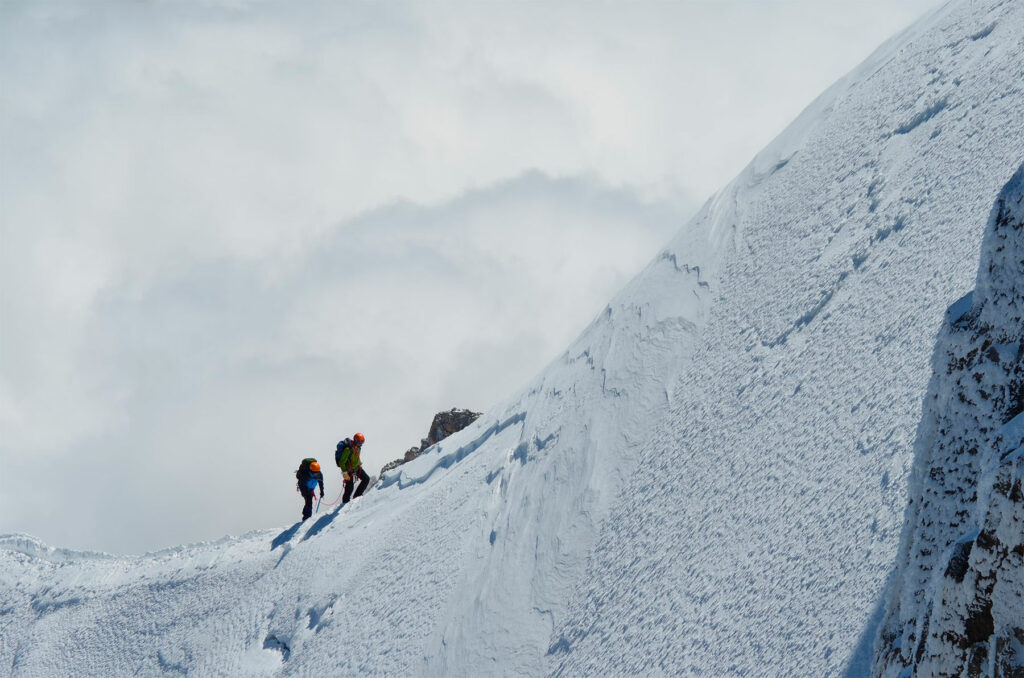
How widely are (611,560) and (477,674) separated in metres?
2.08

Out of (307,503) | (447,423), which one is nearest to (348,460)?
(307,503)

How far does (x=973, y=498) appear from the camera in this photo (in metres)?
4.77

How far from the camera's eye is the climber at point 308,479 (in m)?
19.5

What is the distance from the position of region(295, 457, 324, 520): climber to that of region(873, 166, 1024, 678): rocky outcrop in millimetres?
15524

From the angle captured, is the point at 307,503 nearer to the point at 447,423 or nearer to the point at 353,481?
the point at 353,481

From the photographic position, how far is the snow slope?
7.97m

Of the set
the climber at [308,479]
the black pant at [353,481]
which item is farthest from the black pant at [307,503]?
the black pant at [353,481]

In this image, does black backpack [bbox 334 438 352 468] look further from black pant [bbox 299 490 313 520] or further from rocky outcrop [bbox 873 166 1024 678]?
rocky outcrop [bbox 873 166 1024 678]

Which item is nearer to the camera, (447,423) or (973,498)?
(973,498)

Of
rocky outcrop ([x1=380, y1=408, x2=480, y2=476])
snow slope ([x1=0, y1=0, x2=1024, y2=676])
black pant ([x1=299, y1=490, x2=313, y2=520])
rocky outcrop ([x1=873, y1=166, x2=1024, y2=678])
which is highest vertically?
rocky outcrop ([x1=380, y1=408, x2=480, y2=476])

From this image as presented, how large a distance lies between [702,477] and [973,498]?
516 centimetres

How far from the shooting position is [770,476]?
891 cm

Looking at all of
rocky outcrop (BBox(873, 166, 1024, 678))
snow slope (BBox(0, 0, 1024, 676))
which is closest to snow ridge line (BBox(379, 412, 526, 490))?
snow slope (BBox(0, 0, 1024, 676))

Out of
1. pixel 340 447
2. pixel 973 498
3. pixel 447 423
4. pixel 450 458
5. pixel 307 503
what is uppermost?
pixel 447 423
